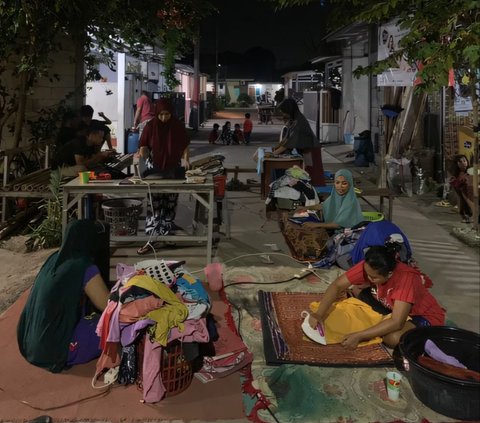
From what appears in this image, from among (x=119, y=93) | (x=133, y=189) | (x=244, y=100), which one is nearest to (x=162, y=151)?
(x=133, y=189)

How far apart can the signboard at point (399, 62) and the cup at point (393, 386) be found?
5970mm

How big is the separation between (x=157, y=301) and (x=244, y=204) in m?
6.00

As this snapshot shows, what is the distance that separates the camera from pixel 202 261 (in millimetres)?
6086

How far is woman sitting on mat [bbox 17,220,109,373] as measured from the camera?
11.2 feet

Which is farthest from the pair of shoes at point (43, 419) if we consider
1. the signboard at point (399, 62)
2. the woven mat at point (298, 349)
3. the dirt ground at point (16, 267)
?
the signboard at point (399, 62)

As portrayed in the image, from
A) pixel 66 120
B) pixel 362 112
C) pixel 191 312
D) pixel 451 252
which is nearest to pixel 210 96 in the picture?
pixel 362 112

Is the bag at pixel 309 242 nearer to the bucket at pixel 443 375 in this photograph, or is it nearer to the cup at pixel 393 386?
the bucket at pixel 443 375

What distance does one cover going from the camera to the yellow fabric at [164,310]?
10.5ft

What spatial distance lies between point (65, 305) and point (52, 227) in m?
3.45

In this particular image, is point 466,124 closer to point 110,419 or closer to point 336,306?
point 336,306

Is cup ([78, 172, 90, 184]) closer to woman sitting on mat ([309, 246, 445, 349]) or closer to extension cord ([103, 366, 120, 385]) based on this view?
extension cord ([103, 366, 120, 385])

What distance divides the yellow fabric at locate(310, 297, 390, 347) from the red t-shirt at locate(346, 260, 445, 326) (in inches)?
5.5

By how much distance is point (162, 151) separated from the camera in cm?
639

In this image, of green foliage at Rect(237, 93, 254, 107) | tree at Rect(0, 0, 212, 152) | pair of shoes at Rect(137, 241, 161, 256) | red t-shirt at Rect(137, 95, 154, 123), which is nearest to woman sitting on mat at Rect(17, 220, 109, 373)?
pair of shoes at Rect(137, 241, 161, 256)
